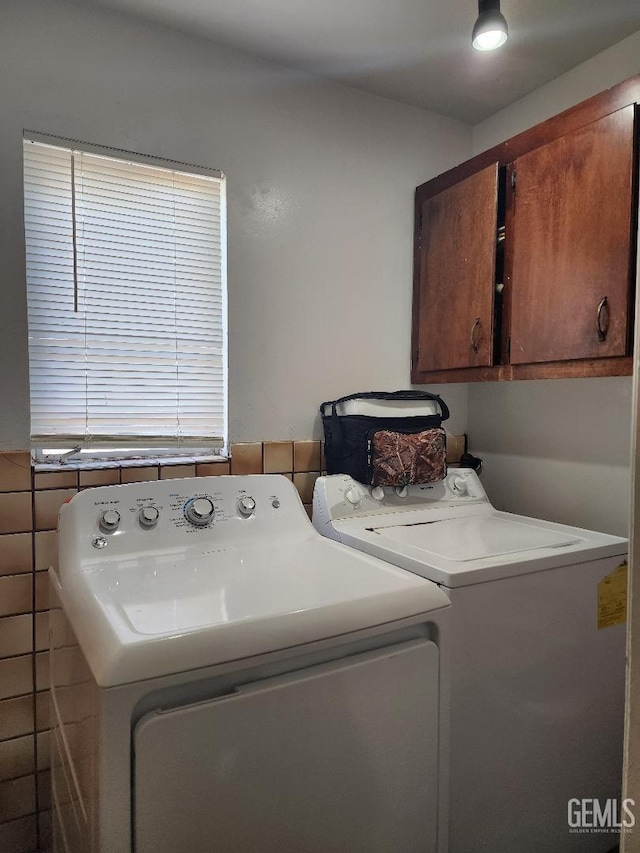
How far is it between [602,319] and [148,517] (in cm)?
133

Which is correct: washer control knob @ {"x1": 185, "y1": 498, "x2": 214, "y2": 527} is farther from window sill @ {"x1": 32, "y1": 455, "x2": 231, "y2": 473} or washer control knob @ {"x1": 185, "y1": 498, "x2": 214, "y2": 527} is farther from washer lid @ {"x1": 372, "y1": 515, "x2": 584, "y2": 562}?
washer lid @ {"x1": 372, "y1": 515, "x2": 584, "y2": 562}

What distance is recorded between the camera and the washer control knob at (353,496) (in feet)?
5.61

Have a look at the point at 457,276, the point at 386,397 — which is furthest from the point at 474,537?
the point at 457,276

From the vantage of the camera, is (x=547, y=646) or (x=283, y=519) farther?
(x=283, y=519)

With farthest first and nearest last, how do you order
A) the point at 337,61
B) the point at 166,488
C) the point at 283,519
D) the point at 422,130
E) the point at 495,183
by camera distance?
the point at 422,130 → the point at 337,61 → the point at 495,183 → the point at 283,519 → the point at 166,488

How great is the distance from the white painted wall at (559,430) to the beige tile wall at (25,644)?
1627 mm

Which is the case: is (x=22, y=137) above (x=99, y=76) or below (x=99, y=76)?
below

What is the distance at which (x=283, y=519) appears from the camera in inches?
59.4

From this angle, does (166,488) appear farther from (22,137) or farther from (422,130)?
(422,130)

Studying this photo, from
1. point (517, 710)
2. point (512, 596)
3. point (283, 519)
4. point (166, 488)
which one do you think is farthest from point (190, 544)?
point (517, 710)

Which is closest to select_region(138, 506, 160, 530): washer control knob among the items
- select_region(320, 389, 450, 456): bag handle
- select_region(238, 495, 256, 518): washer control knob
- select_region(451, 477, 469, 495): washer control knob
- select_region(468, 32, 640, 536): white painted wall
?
select_region(238, 495, 256, 518): washer control knob

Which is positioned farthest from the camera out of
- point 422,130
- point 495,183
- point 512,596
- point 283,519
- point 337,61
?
point 422,130

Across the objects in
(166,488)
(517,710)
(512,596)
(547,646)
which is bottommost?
(517,710)

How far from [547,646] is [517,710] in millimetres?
178
